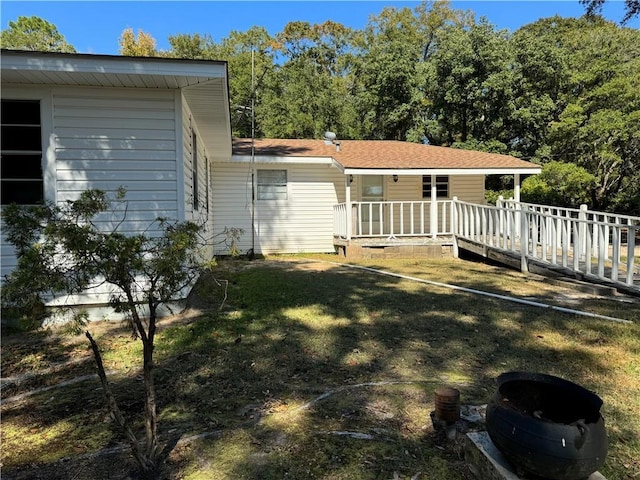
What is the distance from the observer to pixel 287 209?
1271 cm

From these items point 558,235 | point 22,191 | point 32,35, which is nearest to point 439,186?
point 558,235

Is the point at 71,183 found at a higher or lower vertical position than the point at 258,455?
higher

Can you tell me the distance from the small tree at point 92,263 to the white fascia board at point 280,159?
9639 mm

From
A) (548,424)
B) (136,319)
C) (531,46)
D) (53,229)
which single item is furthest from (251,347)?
(531,46)

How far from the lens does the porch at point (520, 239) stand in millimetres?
6410

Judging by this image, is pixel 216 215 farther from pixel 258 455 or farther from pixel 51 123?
pixel 258 455

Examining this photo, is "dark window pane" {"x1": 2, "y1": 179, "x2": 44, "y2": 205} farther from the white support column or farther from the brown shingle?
the white support column

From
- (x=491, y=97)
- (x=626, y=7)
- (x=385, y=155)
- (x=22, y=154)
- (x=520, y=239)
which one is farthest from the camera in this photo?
(x=491, y=97)

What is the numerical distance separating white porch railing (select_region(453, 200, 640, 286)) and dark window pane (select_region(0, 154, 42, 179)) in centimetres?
770

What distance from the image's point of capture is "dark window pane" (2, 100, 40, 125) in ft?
17.6

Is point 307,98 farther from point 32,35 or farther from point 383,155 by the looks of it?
point 32,35

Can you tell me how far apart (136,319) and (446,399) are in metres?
1.86

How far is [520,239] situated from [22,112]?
8487 millimetres

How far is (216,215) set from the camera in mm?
12414
